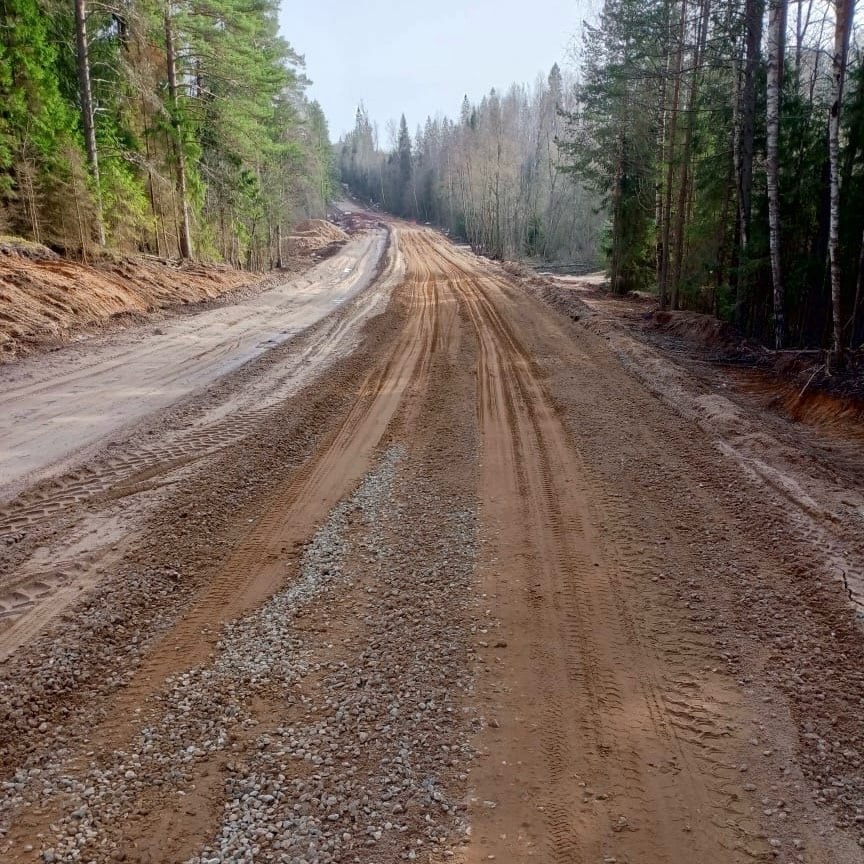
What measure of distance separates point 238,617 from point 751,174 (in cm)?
1397

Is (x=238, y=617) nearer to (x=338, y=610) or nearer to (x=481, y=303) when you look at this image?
(x=338, y=610)

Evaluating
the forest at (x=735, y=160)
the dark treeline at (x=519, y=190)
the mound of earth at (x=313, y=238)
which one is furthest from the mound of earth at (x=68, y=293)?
the mound of earth at (x=313, y=238)

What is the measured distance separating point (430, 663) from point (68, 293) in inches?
540

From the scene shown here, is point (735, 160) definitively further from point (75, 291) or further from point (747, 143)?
point (75, 291)

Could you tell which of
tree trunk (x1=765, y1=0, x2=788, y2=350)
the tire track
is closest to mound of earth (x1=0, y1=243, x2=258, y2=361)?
the tire track

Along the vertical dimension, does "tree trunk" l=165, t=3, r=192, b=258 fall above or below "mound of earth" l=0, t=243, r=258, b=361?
above

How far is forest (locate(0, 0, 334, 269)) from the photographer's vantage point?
52.2ft

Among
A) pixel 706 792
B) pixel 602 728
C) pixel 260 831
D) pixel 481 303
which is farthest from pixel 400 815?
pixel 481 303

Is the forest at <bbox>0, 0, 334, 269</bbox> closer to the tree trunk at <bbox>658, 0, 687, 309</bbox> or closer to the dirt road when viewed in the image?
the dirt road

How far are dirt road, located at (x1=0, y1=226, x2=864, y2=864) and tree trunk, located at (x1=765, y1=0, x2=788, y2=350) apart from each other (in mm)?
6744

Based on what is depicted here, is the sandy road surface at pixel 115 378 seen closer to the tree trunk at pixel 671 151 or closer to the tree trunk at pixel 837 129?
the tree trunk at pixel 837 129

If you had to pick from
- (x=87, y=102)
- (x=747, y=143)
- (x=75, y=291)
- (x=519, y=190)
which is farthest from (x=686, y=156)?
(x=519, y=190)

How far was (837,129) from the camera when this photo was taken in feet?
29.1

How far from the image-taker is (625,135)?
20797mm
